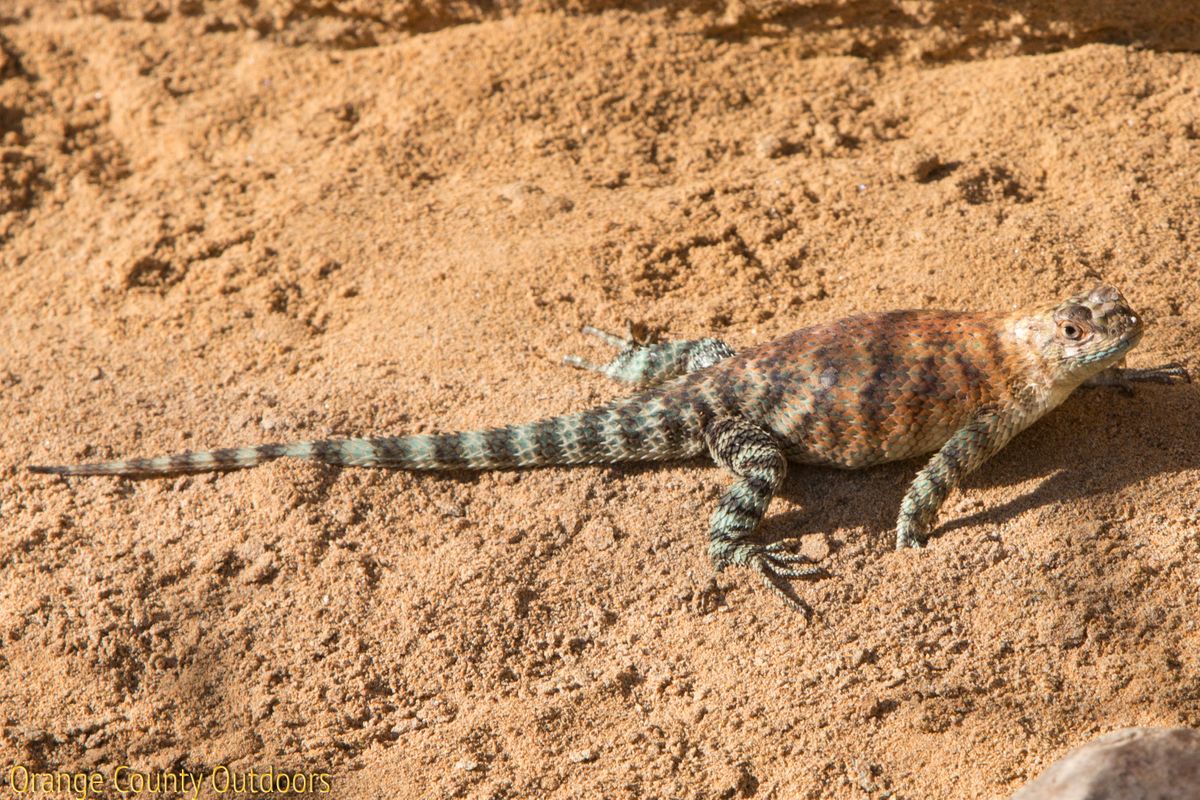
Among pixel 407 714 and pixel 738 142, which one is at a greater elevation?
pixel 738 142

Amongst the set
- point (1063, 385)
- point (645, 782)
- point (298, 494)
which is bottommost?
point (645, 782)

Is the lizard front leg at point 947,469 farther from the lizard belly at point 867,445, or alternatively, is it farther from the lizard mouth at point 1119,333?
the lizard mouth at point 1119,333

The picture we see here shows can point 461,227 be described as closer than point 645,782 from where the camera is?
No

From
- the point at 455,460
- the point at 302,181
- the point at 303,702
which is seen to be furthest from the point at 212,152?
the point at 303,702

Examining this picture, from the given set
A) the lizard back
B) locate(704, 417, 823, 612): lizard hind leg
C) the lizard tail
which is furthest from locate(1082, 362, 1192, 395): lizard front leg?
the lizard tail

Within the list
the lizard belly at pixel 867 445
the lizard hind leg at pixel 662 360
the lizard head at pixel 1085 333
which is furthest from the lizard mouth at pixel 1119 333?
the lizard hind leg at pixel 662 360

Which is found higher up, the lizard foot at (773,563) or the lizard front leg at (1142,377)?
the lizard front leg at (1142,377)

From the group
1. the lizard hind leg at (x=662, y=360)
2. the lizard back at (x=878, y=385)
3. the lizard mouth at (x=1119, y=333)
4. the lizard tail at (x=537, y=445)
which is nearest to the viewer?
the lizard mouth at (x=1119, y=333)

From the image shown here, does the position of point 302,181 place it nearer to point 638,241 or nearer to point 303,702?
point 638,241
